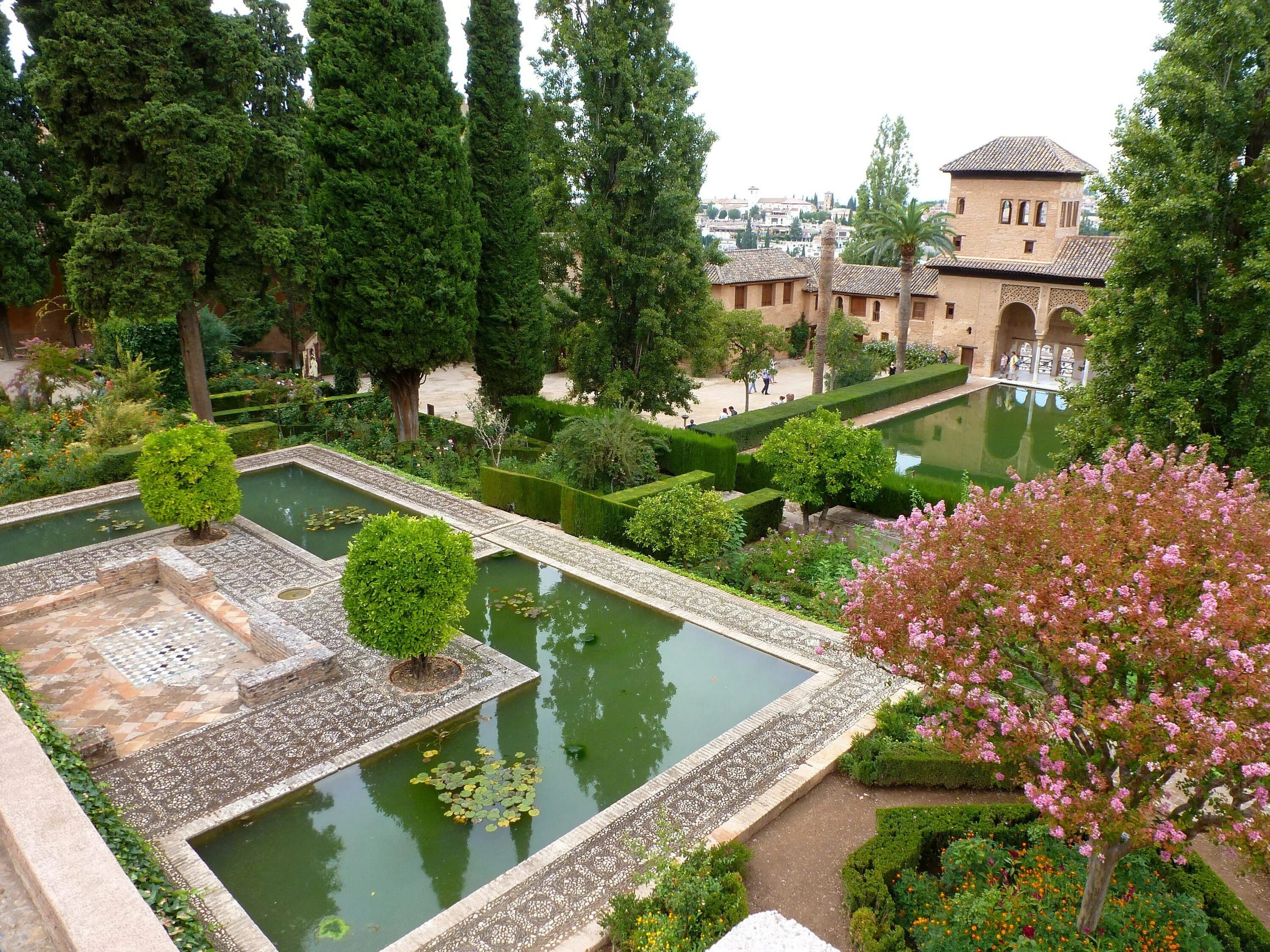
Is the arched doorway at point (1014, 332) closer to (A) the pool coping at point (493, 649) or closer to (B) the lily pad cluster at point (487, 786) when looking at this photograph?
(A) the pool coping at point (493, 649)

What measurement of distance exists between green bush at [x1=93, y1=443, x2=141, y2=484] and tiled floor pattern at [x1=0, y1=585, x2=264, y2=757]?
19.4ft

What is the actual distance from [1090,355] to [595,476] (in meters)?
8.60

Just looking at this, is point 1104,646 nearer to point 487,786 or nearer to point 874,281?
point 487,786

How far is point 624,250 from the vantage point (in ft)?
65.6

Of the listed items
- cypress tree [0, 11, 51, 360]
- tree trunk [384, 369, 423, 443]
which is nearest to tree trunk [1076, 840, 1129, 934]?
tree trunk [384, 369, 423, 443]

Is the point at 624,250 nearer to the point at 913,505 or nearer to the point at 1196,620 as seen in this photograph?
the point at 913,505

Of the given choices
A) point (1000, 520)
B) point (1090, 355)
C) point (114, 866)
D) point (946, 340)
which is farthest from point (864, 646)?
point (946, 340)

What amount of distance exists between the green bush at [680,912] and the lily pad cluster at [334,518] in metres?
10.2

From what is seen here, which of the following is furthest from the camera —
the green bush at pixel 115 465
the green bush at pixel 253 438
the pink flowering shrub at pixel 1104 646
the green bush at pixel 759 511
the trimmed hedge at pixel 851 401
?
the trimmed hedge at pixel 851 401

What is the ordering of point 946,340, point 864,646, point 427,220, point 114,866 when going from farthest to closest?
1. point 946,340
2. point 427,220
3. point 864,646
4. point 114,866

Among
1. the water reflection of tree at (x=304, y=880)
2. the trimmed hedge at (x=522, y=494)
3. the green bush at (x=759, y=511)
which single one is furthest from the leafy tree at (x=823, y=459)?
the water reflection of tree at (x=304, y=880)

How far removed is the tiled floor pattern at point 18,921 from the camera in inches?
215

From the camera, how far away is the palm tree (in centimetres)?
3075

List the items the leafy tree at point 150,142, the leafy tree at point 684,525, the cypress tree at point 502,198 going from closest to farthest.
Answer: the leafy tree at point 684,525, the leafy tree at point 150,142, the cypress tree at point 502,198
